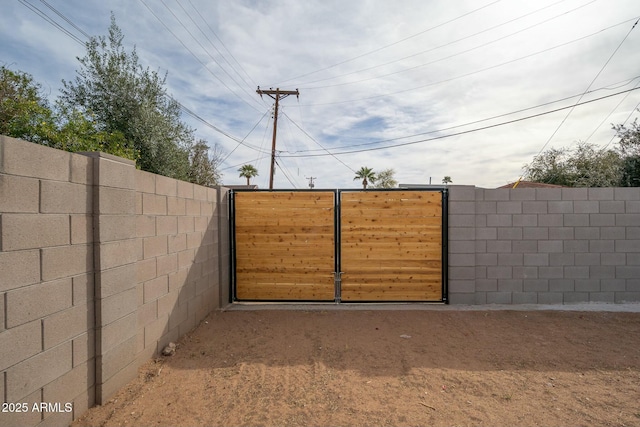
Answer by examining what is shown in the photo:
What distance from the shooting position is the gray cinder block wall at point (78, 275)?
2.00 meters

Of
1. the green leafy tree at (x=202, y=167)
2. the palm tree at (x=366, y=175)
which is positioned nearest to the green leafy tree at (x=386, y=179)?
the palm tree at (x=366, y=175)

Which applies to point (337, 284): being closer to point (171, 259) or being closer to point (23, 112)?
point (171, 259)

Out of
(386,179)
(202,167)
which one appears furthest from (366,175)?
(202,167)

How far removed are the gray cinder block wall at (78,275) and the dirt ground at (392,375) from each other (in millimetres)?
386

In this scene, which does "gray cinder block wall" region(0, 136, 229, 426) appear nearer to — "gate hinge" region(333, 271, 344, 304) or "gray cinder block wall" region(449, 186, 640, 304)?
"gate hinge" region(333, 271, 344, 304)

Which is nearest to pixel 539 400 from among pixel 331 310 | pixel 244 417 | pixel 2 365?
pixel 244 417

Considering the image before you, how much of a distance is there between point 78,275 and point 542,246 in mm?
6469

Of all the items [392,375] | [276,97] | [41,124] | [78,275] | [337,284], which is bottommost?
[392,375]

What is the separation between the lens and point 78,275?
2.49 m

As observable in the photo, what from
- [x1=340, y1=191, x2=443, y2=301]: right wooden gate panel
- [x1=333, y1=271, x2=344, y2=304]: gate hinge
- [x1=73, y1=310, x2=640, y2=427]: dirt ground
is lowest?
[x1=73, y1=310, x2=640, y2=427]: dirt ground

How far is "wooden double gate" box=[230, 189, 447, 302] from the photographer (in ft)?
18.6

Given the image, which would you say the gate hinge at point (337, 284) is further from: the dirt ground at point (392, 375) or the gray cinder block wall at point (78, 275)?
the gray cinder block wall at point (78, 275)

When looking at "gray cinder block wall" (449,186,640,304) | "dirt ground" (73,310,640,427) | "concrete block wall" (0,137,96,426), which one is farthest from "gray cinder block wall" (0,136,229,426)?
"gray cinder block wall" (449,186,640,304)

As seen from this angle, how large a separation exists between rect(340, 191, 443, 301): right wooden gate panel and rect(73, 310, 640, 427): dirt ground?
76cm
